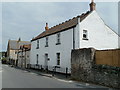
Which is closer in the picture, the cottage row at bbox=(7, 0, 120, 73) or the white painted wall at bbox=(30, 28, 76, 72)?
the cottage row at bbox=(7, 0, 120, 73)

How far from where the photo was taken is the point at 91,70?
12805 mm

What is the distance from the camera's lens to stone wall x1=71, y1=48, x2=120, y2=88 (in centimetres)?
1066

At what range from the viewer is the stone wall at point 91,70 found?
1066 cm

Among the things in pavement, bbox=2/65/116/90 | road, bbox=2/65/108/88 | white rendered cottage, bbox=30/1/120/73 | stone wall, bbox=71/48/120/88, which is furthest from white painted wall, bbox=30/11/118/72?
road, bbox=2/65/108/88

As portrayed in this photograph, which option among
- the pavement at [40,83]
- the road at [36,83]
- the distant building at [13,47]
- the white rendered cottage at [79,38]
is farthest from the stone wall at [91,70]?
the distant building at [13,47]

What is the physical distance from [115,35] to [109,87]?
12.0 metres

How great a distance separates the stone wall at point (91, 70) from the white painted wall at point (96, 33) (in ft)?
10.5

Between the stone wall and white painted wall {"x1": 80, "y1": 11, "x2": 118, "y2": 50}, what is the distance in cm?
319

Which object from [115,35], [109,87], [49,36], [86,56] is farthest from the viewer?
[49,36]

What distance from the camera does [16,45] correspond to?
7050cm

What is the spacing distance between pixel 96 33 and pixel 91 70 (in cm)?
732

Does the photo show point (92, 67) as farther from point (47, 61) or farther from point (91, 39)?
point (47, 61)

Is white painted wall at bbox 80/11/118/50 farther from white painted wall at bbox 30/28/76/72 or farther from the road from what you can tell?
the road

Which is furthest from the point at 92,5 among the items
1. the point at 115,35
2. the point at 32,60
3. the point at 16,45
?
the point at 16,45
